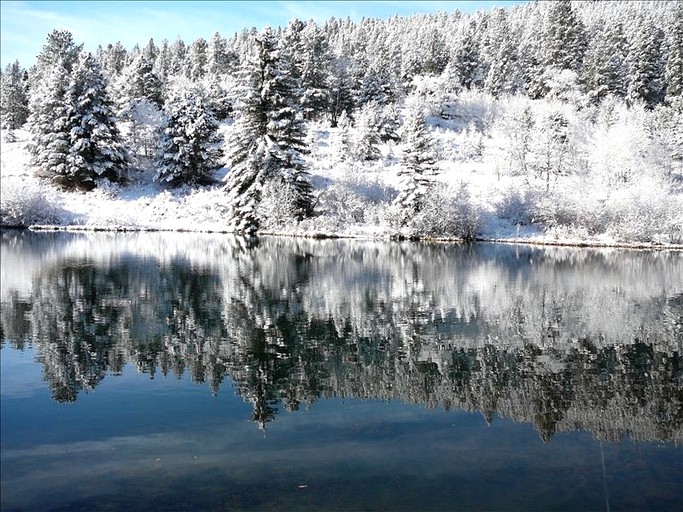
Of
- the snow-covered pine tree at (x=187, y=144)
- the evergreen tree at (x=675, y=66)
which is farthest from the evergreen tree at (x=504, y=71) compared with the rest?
the snow-covered pine tree at (x=187, y=144)

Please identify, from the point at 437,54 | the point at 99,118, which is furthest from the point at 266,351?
the point at 437,54

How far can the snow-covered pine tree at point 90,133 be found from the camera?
5859 centimetres

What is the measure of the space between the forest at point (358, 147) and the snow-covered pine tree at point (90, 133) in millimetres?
191

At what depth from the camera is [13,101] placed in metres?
87.1

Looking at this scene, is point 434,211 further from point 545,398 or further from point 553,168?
point 545,398

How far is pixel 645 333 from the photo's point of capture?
16766 millimetres

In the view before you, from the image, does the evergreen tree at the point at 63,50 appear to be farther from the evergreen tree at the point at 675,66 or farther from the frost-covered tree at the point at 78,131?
the evergreen tree at the point at 675,66

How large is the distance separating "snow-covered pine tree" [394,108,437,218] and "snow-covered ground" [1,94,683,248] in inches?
55.2

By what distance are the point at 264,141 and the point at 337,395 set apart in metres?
43.7

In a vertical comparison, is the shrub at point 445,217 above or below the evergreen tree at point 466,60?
below

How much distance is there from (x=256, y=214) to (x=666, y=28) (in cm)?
8307

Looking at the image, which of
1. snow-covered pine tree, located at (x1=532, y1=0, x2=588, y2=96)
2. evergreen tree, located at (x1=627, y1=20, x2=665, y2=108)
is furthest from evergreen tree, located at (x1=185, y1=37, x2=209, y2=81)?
evergreen tree, located at (x1=627, y1=20, x2=665, y2=108)

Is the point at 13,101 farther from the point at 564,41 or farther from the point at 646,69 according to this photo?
the point at 646,69

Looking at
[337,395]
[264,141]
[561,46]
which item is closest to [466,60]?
[561,46]
